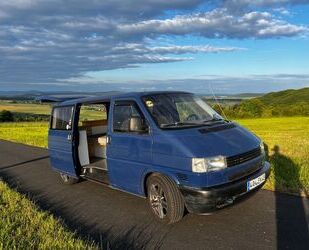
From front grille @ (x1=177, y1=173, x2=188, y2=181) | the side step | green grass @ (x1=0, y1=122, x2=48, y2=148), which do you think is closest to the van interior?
the side step

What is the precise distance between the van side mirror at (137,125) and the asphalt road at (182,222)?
137 centimetres

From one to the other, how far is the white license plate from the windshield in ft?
3.94

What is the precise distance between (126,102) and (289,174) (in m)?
4.12

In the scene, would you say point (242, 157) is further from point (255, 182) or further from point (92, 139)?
point (92, 139)

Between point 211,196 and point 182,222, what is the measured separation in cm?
89

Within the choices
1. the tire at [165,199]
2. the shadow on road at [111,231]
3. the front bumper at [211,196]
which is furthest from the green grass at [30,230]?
the front bumper at [211,196]

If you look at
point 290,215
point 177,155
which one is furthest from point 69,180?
point 290,215

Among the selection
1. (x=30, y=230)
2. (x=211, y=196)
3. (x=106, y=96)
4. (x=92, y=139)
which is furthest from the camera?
(x=92, y=139)

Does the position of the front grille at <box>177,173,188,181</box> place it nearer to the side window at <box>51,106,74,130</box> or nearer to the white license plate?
the white license plate

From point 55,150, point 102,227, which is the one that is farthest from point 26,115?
point 102,227

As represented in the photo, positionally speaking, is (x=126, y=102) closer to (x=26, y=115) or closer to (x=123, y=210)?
(x=123, y=210)

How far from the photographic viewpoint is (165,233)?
594 cm

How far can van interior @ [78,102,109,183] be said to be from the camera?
8838 mm

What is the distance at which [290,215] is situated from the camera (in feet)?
20.9
